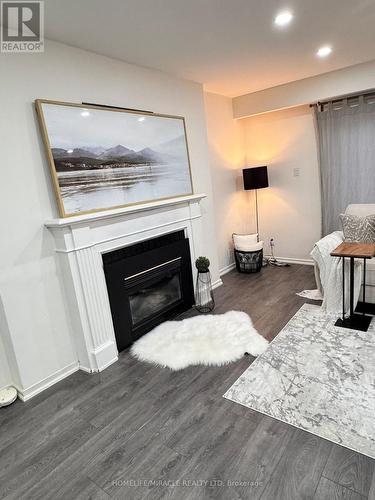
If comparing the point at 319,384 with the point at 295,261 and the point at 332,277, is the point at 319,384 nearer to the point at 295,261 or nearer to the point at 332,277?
the point at 332,277

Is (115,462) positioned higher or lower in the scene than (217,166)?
lower

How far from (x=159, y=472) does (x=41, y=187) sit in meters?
1.98

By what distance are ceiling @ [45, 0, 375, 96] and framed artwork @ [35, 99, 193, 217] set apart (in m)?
0.49

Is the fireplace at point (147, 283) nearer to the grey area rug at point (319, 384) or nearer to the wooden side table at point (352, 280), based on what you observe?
the grey area rug at point (319, 384)

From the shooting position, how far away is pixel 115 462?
1709 millimetres

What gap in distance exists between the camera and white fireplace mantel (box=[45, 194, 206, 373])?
2.34 m

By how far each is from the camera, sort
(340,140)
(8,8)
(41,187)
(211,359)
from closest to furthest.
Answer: (8,8), (41,187), (211,359), (340,140)

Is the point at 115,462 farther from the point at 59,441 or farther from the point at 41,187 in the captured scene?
the point at 41,187

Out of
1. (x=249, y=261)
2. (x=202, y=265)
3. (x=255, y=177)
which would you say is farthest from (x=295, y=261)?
(x=202, y=265)

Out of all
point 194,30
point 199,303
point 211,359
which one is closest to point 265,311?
point 199,303

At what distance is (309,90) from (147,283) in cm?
322

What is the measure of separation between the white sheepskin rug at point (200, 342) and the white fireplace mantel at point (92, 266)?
14.6 inches

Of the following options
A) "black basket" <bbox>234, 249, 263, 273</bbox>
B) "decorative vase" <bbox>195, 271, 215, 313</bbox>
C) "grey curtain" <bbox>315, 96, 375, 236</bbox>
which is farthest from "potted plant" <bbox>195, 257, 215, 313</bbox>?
"grey curtain" <bbox>315, 96, 375, 236</bbox>

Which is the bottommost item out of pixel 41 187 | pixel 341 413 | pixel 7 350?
Result: pixel 341 413
